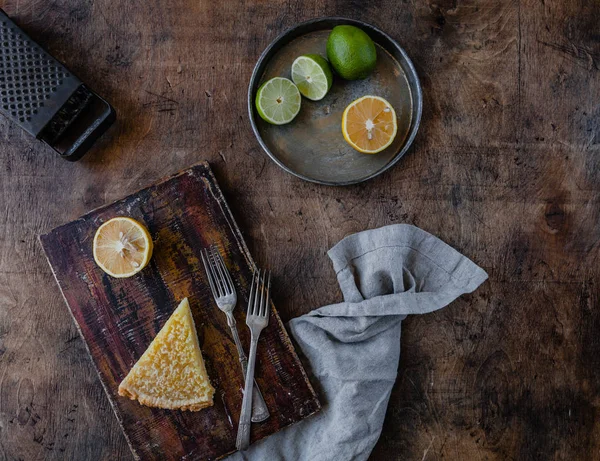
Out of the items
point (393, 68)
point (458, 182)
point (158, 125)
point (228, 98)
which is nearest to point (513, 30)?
point (393, 68)

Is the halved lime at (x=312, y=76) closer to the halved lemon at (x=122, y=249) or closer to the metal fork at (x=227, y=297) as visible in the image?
the metal fork at (x=227, y=297)

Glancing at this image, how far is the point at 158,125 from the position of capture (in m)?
2.80

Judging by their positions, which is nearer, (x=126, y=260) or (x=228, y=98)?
(x=126, y=260)

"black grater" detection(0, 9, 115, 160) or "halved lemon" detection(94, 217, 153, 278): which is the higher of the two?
"black grater" detection(0, 9, 115, 160)

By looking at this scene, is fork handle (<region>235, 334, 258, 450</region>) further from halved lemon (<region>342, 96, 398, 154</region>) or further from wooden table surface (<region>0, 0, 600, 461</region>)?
halved lemon (<region>342, 96, 398, 154</region>)

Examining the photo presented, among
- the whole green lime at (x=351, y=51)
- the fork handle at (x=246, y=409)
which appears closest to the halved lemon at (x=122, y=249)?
the fork handle at (x=246, y=409)

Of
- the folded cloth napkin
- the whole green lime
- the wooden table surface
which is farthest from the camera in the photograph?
the wooden table surface

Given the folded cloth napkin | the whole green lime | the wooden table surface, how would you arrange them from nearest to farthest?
1. the whole green lime
2. the folded cloth napkin
3. the wooden table surface

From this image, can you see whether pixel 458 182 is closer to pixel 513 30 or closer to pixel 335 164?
pixel 335 164

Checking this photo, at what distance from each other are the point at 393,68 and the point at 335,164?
0.57 metres

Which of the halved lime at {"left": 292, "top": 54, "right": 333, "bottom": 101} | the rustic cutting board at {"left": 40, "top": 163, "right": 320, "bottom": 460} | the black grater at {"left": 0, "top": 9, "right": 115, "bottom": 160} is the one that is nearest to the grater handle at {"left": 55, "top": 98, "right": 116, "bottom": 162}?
the black grater at {"left": 0, "top": 9, "right": 115, "bottom": 160}

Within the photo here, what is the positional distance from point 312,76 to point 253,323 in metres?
1.22

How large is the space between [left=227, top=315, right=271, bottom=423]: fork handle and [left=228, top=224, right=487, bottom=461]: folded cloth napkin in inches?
6.1

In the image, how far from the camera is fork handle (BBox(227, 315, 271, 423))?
266 cm
